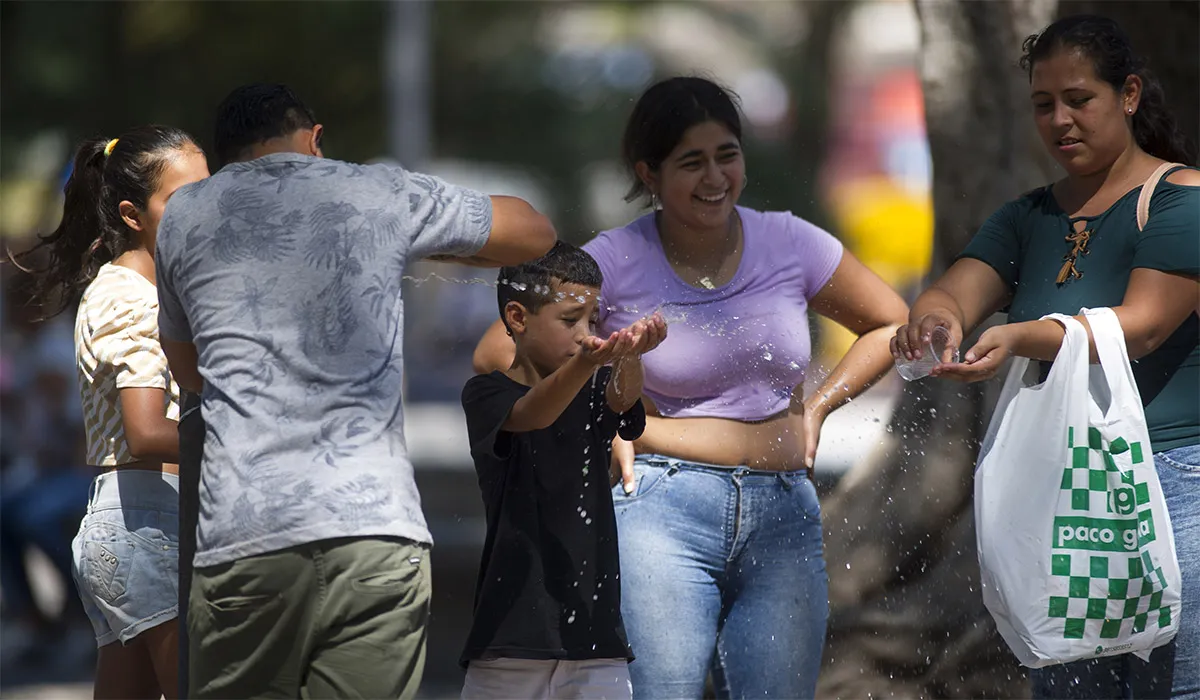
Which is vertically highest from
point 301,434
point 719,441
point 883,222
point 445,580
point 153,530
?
point 301,434

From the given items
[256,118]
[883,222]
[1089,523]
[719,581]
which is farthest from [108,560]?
[883,222]

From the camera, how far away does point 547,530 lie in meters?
3.47

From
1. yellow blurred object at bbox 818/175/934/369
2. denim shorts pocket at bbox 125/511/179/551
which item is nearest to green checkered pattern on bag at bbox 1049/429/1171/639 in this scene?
denim shorts pocket at bbox 125/511/179/551

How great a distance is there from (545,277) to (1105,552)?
145 cm

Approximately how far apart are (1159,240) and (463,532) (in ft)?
26.6

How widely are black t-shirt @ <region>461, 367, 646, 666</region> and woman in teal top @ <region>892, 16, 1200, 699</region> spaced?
81 centimetres

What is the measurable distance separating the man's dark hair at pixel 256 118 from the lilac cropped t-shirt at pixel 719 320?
1.03 m

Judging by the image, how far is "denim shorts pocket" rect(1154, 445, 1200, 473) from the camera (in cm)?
345

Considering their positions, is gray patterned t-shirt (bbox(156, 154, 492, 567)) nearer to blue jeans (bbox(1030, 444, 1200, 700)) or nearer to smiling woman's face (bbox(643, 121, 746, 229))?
smiling woman's face (bbox(643, 121, 746, 229))

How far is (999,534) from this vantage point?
11.4 ft

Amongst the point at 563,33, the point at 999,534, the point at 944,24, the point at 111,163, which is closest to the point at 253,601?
the point at 111,163

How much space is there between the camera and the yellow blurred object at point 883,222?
61.2 feet

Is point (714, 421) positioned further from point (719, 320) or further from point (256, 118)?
point (256, 118)

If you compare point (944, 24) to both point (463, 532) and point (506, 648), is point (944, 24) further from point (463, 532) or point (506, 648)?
point (463, 532)
